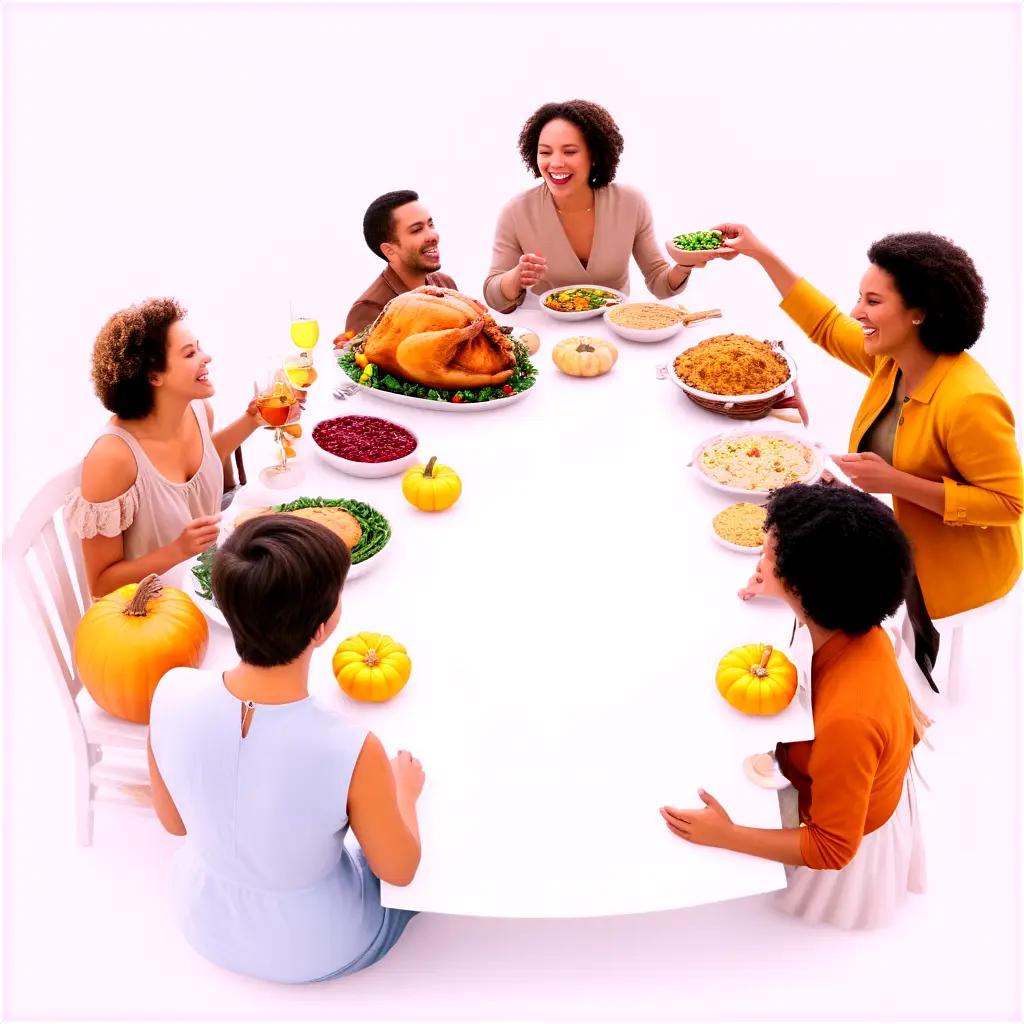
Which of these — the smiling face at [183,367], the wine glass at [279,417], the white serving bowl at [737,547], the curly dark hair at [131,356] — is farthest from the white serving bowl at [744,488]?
the curly dark hair at [131,356]

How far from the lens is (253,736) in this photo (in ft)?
8.80

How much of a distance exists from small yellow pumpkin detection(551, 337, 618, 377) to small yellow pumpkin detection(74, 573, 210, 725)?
78.5 inches

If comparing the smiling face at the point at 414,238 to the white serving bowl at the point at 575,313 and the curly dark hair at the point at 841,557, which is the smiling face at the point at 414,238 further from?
the curly dark hair at the point at 841,557

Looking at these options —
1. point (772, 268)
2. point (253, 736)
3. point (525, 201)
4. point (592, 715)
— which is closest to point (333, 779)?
point (253, 736)

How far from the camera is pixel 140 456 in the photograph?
373 centimetres

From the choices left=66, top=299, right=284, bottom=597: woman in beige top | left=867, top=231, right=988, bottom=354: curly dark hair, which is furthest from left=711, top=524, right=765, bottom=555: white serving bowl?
left=66, top=299, right=284, bottom=597: woman in beige top

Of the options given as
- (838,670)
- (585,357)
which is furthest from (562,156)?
(838,670)

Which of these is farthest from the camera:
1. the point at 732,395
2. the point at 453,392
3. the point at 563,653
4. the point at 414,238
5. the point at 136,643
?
the point at 414,238

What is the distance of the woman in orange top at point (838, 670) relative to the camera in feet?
9.22

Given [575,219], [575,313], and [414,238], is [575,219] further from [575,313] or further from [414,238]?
[414,238]

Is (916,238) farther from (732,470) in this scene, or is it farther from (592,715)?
(592,715)

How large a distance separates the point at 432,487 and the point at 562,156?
217 centimetres

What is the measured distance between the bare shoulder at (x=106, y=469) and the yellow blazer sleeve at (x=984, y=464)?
261cm

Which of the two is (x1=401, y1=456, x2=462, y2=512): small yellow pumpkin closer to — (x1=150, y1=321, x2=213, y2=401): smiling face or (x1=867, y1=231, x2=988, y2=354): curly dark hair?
(x1=150, y1=321, x2=213, y2=401): smiling face
